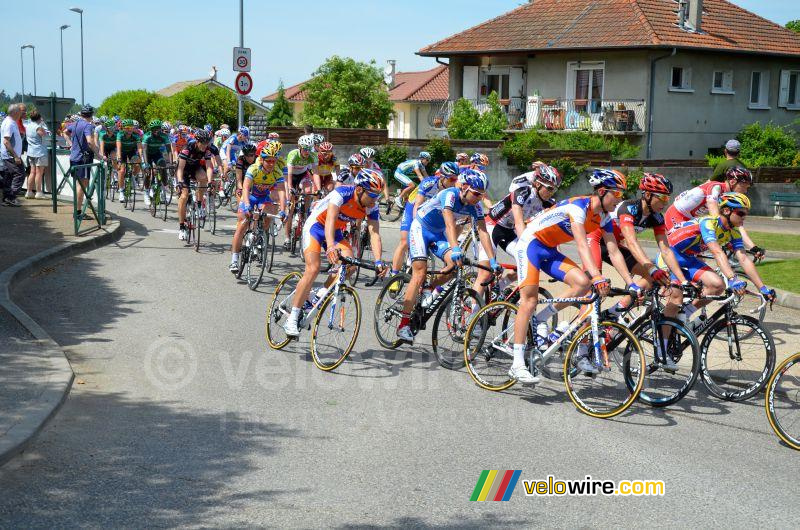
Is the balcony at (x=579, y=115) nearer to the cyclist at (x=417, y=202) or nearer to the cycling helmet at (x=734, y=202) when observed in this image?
the cyclist at (x=417, y=202)

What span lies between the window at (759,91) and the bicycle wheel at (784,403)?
3515 cm

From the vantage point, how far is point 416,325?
9.16 metres

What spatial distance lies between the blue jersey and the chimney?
30960 mm

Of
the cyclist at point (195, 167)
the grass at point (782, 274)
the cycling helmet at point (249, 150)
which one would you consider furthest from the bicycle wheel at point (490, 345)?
the cyclist at point (195, 167)

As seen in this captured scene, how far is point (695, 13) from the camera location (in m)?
37.0

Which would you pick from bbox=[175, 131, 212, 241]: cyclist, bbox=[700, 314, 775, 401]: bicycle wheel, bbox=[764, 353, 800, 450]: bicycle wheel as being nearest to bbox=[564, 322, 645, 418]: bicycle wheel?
bbox=[700, 314, 775, 401]: bicycle wheel

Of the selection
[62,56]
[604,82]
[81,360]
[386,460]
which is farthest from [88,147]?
[62,56]

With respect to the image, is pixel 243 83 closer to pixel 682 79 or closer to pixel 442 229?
pixel 442 229

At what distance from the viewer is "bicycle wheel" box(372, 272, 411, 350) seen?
930 cm

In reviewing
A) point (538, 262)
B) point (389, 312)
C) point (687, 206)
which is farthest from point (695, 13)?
point (538, 262)

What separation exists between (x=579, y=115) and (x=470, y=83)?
7.11 m

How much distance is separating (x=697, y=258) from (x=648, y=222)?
32.6 inches

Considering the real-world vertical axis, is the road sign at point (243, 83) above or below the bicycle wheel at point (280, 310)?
above

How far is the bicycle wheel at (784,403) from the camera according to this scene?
6873 millimetres
